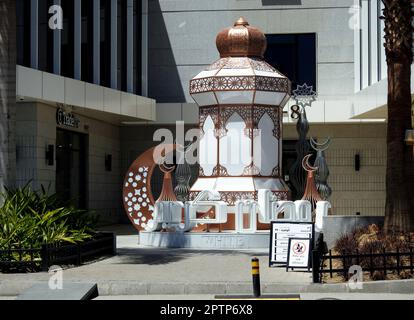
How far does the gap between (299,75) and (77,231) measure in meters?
20.2

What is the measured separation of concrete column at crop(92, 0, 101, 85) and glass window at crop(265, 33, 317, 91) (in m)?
8.05

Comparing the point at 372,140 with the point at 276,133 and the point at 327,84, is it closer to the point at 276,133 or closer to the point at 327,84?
the point at 327,84

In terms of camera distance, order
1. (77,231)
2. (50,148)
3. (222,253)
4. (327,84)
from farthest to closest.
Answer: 1. (327,84)
2. (50,148)
3. (222,253)
4. (77,231)

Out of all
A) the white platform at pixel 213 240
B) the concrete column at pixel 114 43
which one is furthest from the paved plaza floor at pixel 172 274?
the concrete column at pixel 114 43

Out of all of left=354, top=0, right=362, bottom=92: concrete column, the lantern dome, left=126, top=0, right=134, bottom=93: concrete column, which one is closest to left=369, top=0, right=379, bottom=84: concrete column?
left=354, top=0, right=362, bottom=92: concrete column

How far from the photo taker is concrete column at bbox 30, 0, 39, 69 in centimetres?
2697

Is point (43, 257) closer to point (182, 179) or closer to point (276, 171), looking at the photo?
point (182, 179)

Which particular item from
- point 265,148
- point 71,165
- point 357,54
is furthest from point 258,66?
point 357,54

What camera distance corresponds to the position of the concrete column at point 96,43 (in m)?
32.0

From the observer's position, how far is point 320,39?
36406 mm

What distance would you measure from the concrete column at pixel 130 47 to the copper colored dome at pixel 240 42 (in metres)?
10.0

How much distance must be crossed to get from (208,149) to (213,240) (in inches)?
137

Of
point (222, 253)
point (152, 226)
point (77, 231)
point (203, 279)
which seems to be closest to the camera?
point (203, 279)
